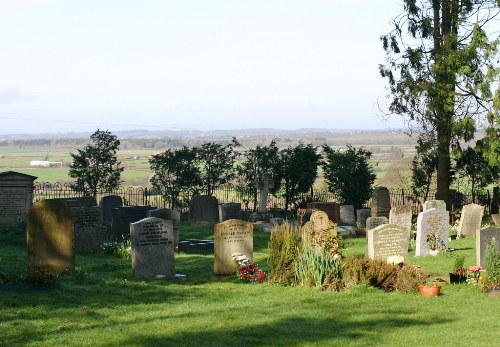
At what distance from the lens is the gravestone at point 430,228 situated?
70.8 ft

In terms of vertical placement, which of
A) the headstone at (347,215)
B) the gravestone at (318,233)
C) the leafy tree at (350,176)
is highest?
the leafy tree at (350,176)

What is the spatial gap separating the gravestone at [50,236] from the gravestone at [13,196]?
35.8 ft

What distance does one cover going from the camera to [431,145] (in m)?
32.0

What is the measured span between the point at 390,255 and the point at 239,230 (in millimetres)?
3583

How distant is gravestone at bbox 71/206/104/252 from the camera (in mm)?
21016

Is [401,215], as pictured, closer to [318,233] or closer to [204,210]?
[204,210]

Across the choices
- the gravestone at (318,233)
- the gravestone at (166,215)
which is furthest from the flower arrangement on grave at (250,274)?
the gravestone at (166,215)

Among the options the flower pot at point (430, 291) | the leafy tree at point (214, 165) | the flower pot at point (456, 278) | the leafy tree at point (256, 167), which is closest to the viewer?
the flower pot at point (430, 291)

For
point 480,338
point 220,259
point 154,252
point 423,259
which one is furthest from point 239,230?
point 480,338

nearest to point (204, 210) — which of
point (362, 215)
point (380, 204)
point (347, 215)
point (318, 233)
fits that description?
point (347, 215)

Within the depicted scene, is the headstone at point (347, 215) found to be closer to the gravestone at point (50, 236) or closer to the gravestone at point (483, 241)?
the gravestone at point (483, 241)

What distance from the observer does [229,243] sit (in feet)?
59.4

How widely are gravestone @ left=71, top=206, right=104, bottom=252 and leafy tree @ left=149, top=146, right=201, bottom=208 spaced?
14009 millimetres

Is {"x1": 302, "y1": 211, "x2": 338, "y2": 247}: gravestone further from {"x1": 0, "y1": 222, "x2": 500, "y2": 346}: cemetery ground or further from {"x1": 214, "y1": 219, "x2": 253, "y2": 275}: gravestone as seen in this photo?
{"x1": 214, "y1": 219, "x2": 253, "y2": 275}: gravestone
